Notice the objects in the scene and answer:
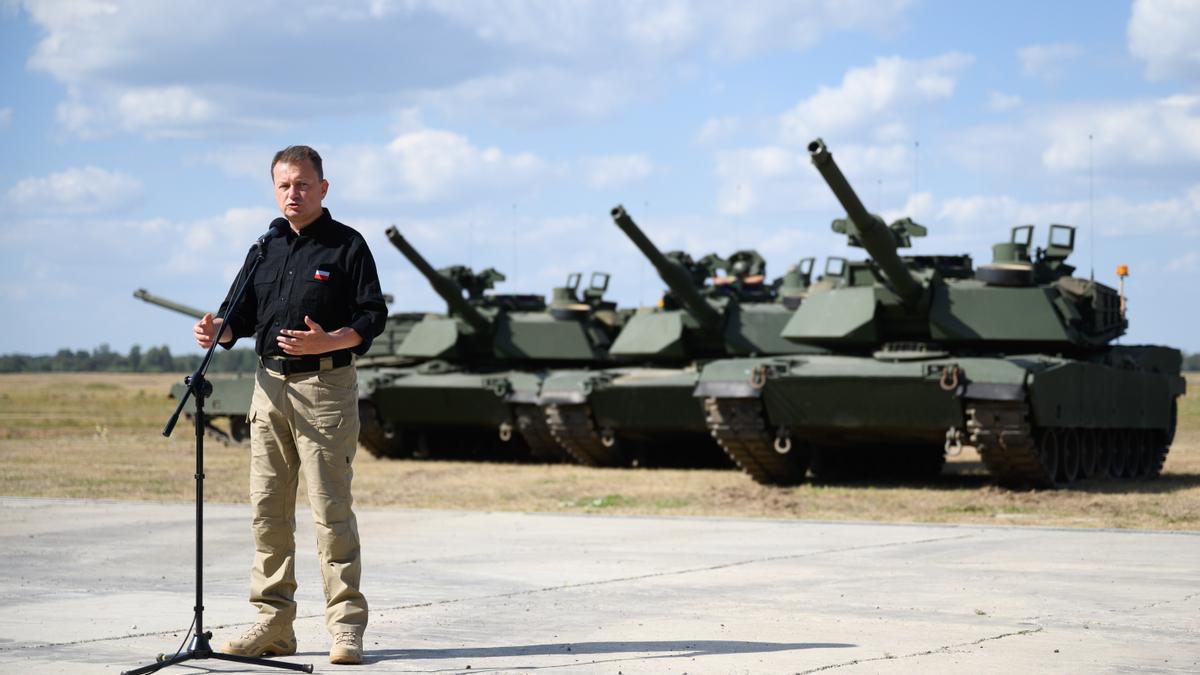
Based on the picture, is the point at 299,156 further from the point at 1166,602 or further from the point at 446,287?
the point at 446,287

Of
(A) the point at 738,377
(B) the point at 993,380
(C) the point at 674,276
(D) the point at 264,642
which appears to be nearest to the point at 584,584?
(D) the point at 264,642

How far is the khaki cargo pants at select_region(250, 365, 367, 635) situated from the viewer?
662 centimetres

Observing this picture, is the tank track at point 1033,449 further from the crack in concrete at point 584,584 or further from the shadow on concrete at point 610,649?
the shadow on concrete at point 610,649

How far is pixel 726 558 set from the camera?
36.3 feet

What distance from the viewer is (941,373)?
17.8 meters

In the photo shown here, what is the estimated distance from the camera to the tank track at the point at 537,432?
25.0m

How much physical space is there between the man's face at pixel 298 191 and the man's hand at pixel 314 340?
49 centimetres

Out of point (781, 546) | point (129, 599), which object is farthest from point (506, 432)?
point (129, 599)

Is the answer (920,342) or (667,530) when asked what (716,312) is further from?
(667,530)

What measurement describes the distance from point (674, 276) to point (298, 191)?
17.9 metres

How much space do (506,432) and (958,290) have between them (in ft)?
27.2

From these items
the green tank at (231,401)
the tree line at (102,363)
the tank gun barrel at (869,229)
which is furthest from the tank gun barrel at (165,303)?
the tree line at (102,363)

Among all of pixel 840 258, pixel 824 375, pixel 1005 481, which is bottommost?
pixel 1005 481

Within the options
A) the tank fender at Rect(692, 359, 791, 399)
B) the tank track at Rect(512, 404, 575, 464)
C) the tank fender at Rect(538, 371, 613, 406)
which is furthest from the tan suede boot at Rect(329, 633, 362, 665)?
the tank track at Rect(512, 404, 575, 464)
